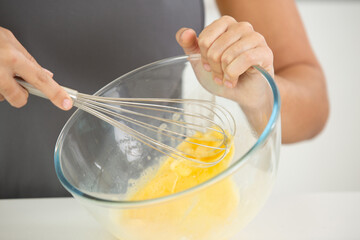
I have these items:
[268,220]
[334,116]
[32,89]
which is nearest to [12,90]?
[32,89]

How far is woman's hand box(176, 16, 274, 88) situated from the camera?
19.0 inches

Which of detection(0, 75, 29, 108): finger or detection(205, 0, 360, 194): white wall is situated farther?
detection(205, 0, 360, 194): white wall

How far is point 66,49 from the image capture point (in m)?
0.72

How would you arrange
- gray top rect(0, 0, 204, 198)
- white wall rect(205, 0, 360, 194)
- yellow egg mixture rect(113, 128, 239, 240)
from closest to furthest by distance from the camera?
yellow egg mixture rect(113, 128, 239, 240)
gray top rect(0, 0, 204, 198)
white wall rect(205, 0, 360, 194)

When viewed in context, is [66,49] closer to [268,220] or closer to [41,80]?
[41,80]

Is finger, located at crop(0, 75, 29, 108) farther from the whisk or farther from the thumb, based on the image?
the thumb

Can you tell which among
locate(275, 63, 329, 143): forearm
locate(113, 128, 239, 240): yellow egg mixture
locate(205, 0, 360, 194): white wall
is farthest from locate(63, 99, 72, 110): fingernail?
locate(205, 0, 360, 194): white wall

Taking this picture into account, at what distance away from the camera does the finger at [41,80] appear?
1.40 feet

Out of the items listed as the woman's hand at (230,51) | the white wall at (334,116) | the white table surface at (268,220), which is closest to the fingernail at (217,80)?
the woman's hand at (230,51)

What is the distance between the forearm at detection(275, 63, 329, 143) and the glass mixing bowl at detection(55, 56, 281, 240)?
23cm

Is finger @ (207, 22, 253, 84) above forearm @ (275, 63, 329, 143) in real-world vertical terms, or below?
above

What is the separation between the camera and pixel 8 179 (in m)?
0.78

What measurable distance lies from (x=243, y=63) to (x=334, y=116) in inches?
61.2

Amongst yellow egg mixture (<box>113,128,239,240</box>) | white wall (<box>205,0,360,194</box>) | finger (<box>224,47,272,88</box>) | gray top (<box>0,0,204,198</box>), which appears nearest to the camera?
yellow egg mixture (<box>113,128,239,240</box>)
